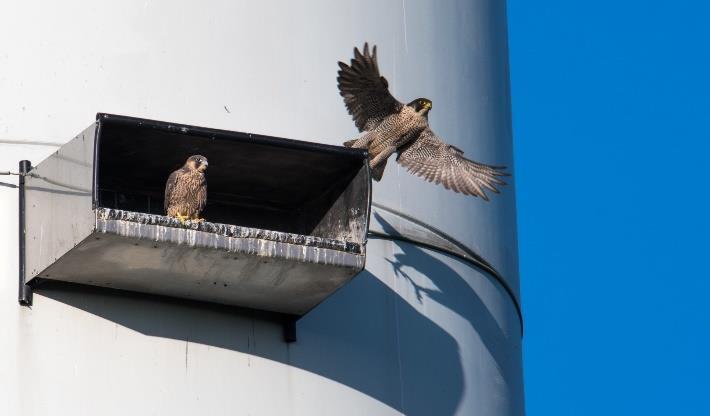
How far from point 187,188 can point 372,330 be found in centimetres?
129

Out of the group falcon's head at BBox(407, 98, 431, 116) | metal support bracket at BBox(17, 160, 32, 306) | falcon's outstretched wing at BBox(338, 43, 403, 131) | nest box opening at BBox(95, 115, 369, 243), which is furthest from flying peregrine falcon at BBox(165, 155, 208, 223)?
falcon's head at BBox(407, 98, 431, 116)

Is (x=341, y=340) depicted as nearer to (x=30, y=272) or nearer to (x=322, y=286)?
(x=322, y=286)

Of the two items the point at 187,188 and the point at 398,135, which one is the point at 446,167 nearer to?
the point at 398,135

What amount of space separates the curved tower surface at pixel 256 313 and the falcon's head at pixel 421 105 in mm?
282

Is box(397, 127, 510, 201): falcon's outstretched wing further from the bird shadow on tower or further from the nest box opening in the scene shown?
the nest box opening

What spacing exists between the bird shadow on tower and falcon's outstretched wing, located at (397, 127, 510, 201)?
41 cm

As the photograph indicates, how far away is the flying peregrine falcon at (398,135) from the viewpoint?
9836 millimetres

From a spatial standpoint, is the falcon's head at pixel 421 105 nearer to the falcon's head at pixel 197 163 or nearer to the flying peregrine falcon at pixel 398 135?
the flying peregrine falcon at pixel 398 135

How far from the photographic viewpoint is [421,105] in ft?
32.8

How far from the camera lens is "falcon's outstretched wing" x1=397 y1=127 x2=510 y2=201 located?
9984mm

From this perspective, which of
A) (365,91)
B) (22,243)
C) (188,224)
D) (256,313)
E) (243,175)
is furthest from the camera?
(365,91)

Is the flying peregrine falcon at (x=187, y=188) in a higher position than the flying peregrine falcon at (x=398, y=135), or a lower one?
lower

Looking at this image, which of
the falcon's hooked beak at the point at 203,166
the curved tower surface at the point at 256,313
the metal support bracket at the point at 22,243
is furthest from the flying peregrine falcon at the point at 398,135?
the metal support bracket at the point at 22,243

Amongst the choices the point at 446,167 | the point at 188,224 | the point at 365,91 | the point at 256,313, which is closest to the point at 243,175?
the point at 256,313
